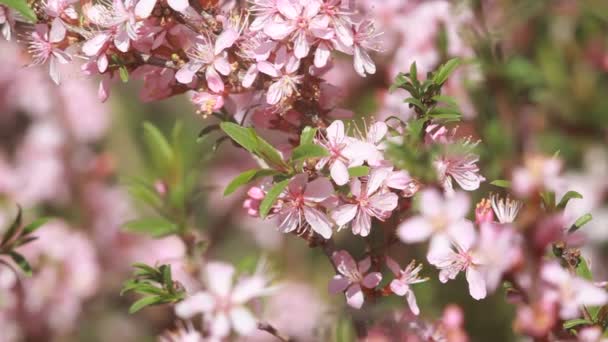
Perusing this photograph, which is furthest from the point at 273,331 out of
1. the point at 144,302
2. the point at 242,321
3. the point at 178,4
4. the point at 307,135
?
A: the point at 178,4

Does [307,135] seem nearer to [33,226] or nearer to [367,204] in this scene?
[367,204]

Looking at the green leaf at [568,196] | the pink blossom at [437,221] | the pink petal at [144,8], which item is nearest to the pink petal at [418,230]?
the pink blossom at [437,221]

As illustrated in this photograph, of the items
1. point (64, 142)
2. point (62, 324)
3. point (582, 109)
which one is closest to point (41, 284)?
point (62, 324)

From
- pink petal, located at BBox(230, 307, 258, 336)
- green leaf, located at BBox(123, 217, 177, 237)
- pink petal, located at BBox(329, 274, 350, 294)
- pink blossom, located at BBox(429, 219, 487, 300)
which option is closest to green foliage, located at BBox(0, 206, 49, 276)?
green leaf, located at BBox(123, 217, 177, 237)

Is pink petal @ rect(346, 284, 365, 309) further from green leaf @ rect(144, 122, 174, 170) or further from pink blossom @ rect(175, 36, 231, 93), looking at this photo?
green leaf @ rect(144, 122, 174, 170)

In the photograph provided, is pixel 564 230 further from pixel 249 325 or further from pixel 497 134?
pixel 249 325
